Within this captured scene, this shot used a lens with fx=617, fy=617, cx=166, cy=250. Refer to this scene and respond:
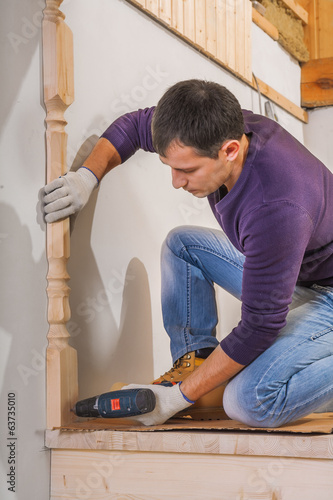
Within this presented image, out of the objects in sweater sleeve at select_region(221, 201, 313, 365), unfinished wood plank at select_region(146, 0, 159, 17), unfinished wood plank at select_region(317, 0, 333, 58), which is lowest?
sweater sleeve at select_region(221, 201, 313, 365)

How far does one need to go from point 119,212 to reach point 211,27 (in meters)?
1.07

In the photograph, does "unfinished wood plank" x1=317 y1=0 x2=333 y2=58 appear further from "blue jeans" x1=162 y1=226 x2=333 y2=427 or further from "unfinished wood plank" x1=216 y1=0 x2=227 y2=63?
"blue jeans" x1=162 y1=226 x2=333 y2=427

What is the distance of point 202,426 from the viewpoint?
52.6 inches

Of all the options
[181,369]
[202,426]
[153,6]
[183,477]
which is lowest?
[183,477]

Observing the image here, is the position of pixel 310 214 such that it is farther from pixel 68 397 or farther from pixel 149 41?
pixel 149 41

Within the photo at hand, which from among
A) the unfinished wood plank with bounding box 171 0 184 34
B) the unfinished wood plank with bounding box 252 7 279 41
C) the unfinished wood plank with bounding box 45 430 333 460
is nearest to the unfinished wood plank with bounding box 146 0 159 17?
the unfinished wood plank with bounding box 171 0 184 34

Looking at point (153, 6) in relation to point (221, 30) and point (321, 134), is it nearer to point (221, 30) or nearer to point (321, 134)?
point (221, 30)

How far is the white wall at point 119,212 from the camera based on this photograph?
163 centimetres

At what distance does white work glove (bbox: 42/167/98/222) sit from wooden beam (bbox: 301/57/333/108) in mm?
2615

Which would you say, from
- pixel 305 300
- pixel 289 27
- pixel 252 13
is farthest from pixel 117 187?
pixel 289 27

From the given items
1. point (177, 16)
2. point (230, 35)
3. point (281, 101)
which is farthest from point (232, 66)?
point (281, 101)

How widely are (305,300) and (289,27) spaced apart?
2455 mm

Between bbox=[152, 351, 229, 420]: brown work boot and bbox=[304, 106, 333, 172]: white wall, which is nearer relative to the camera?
bbox=[152, 351, 229, 420]: brown work boot

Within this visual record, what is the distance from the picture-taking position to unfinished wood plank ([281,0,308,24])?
350 cm
